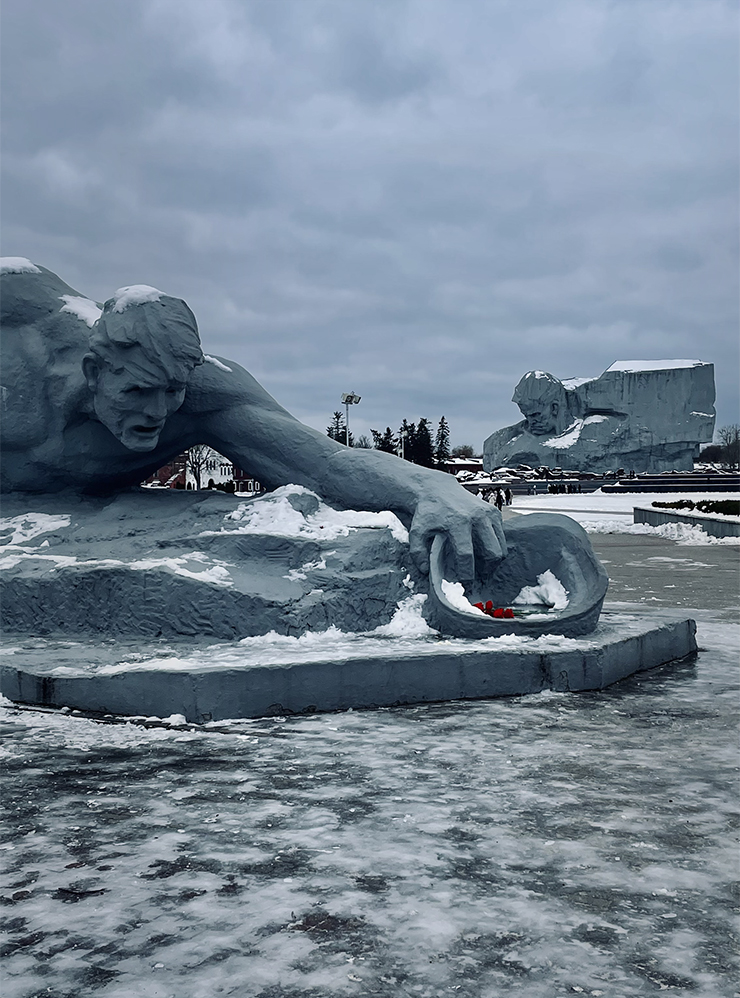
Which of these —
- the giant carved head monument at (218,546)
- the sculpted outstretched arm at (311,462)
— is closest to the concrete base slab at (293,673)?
the giant carved head monument at (218,546)

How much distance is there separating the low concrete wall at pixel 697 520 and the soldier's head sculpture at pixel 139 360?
12605 millimetres

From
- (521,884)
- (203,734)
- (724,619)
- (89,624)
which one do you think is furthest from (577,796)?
(724,619)

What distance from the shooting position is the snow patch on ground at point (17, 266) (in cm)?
560

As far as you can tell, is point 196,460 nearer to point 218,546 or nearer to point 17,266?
point 17,266

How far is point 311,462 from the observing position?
18.6 feet

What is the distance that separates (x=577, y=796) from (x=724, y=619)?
4604mm

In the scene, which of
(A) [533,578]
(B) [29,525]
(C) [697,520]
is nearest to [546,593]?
(A) [533,578]

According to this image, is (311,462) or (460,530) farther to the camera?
(311,462)

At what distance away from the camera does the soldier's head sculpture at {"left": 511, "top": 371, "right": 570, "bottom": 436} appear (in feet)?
190

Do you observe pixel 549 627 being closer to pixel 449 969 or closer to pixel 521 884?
pixel 521 884

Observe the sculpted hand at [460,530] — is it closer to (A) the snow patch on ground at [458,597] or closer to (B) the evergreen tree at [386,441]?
(A) the snow patch on ground at [458,597]

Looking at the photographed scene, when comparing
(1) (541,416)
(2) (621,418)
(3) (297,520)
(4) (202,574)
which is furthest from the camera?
(1) (541,416)

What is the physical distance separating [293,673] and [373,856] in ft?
5.27

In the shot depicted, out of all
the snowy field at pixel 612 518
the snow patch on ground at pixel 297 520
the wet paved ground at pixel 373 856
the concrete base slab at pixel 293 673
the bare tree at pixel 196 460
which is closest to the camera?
the wet paved ground at pixel 373 856
